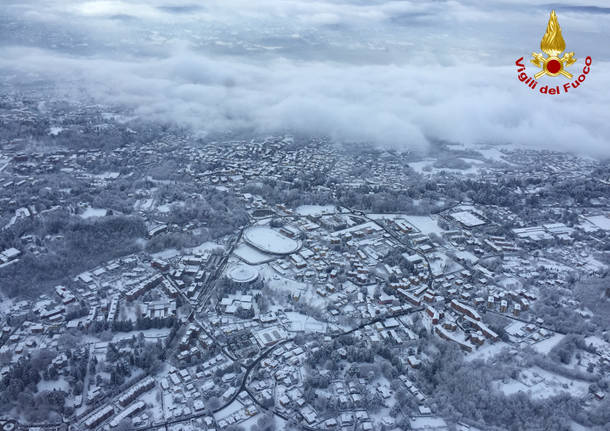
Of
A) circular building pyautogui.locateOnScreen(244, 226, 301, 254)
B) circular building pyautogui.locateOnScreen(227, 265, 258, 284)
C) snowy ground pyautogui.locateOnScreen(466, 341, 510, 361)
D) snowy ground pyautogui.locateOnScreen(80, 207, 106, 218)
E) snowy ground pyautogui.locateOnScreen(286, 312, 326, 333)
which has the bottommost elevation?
A: snowy ground pyautogui.locateOnScreen(286, 312, 326, 333)

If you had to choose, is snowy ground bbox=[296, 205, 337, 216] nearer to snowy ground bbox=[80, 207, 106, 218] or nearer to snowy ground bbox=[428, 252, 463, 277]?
snowy ground bbox=[428, 252, 463, 277]

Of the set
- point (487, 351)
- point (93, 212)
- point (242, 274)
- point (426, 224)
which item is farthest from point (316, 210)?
point (487, 351)

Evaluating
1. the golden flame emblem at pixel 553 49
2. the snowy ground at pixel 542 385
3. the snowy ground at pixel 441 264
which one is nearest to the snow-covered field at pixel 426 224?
the snowy ground at pixel 441 264

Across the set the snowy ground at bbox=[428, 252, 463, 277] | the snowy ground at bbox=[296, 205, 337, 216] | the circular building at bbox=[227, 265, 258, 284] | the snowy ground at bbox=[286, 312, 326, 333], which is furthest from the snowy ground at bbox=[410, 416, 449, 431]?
the snowy ground at bbox=[296, 205, 337, 216]

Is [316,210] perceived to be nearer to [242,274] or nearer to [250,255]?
[250,255]

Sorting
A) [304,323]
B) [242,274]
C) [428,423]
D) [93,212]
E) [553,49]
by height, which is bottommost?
[428,423]
